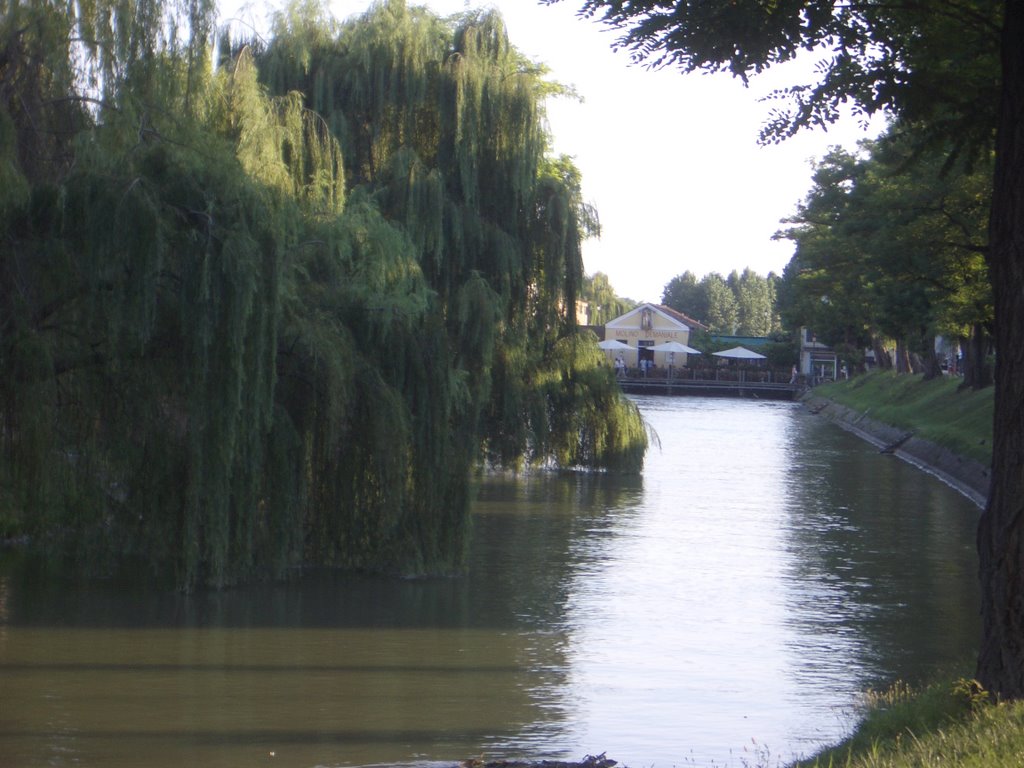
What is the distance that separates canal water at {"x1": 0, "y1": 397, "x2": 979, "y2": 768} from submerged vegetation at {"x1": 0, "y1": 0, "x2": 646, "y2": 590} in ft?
2.73

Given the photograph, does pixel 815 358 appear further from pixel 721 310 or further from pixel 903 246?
pixel 903 246

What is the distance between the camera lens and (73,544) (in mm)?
14391

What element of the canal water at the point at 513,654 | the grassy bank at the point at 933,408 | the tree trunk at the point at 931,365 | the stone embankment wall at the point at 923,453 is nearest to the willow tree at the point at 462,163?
the canal water at the point at 513,654

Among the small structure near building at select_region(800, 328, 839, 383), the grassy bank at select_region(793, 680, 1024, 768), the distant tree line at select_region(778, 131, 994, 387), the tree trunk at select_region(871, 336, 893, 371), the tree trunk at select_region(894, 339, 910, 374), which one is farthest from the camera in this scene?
the small structure near building at select_region(800, 328, 839, 383)

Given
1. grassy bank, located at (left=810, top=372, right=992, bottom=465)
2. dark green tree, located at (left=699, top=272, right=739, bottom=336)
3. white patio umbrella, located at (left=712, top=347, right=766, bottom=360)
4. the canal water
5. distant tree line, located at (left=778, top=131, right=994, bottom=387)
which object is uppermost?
dark green tree, located at (left=699, top=272, right=739, bottom=336)

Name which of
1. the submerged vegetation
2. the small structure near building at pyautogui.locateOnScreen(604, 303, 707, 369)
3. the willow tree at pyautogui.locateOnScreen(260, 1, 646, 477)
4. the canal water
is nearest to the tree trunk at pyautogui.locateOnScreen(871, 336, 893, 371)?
the small structure near building at pyautogui.locateOnScreen(604, 303, 707, 369)

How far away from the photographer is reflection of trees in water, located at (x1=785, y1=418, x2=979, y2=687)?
13.8 metres

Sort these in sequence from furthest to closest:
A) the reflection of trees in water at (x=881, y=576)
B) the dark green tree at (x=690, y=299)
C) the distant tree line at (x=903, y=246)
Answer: the dark green tree at (x=690, y=299), the distant tree line at (x=903, y=246), the reflection of trees in water at (x=881, y=576)

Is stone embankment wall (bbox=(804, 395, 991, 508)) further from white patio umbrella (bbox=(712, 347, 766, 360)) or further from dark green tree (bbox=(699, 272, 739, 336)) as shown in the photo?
dark green tree (bbox=(699, 272, 739, 336))

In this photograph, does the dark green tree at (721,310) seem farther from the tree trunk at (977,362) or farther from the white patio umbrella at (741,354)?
the tree trunk at (977,362)

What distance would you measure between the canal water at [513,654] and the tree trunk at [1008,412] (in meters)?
2.00

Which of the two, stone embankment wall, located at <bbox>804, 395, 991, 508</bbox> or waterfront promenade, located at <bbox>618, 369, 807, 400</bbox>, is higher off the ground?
waterfront promenade, located at <bbox>618, 369, 807, 400</bbox>

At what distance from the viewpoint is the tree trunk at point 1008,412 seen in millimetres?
7969

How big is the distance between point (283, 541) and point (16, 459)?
3.48 m
